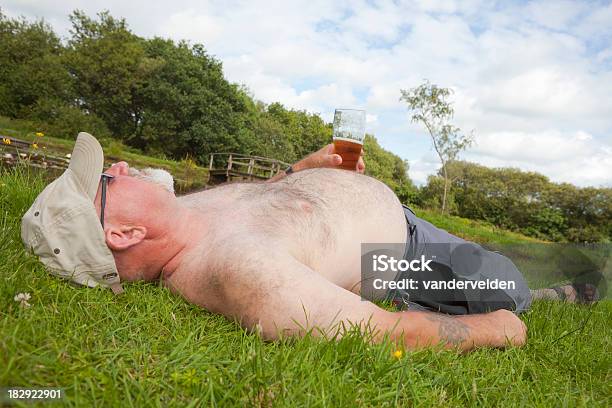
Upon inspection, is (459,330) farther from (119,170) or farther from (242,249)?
(119,170)

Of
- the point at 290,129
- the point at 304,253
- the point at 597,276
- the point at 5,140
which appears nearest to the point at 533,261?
the point at 597,276

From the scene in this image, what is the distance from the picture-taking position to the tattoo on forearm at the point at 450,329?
1.92 m

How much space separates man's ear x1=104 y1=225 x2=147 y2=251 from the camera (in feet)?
6.93

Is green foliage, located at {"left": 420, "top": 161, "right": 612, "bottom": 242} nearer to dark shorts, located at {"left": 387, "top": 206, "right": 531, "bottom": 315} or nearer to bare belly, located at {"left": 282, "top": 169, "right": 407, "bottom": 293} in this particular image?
dark shorts, located at {"left": 387, "top": 206, "right": 531, "bottom": 315}

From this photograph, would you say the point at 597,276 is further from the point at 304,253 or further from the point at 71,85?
the point at 71,85

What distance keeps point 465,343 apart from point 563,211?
124ft

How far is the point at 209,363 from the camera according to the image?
1473 mm

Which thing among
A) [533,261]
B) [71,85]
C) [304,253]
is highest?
[71,85]

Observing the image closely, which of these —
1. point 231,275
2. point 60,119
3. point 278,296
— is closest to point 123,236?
point 231,275

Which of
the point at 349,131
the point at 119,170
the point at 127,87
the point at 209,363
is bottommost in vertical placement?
the point at 209,363

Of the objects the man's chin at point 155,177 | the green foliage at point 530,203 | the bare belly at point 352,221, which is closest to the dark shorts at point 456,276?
the bare belly at point 352,221

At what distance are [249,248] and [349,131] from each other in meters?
1.57

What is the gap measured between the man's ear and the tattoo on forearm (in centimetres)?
151

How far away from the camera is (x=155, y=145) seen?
35531 mm
